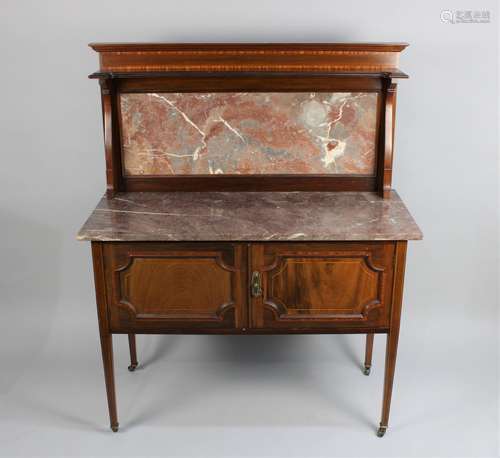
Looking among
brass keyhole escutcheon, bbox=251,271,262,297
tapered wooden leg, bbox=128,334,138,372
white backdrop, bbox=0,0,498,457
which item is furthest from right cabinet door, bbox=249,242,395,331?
tapered wooden leg, bbox=128,334,138,372

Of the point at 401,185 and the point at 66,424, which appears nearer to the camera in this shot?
the point at 66,424

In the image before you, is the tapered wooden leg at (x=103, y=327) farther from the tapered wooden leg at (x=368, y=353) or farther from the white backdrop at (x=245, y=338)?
the tapered wooden leg at (x=368, y=353)

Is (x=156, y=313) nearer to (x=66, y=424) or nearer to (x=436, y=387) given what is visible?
(x=66, y=424)

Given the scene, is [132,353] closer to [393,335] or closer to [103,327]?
[103,327]

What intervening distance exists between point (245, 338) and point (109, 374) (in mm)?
885

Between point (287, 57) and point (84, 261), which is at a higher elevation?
point (287, 57)

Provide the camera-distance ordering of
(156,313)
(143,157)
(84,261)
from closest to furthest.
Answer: (156,313), (143,157), (84,261)

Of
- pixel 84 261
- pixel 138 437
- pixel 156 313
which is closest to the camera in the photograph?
pixel 156 313

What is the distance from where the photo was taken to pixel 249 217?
262 cm

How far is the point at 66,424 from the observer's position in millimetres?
2822

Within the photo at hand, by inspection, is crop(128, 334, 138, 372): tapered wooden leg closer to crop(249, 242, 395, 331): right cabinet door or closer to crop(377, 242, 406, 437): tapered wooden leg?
crop(249, 242, 395, 331): right cabinet door

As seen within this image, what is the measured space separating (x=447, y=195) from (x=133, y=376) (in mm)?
1696

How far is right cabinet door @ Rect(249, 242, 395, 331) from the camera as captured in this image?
2.47 meters

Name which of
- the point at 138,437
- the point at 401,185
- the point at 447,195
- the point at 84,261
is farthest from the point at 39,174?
the point at 447,195
